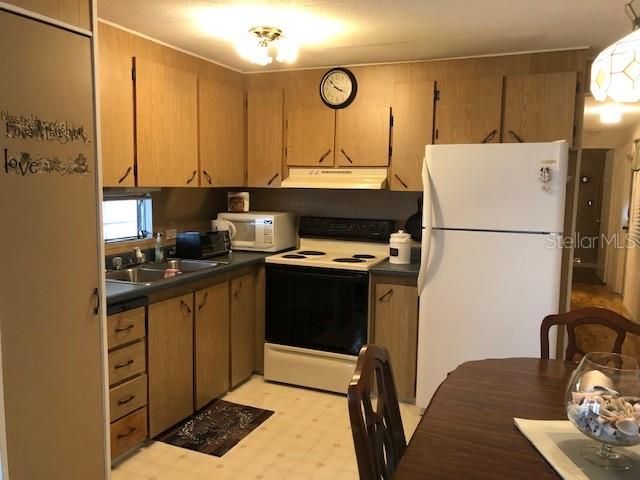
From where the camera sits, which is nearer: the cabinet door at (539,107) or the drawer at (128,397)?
the drawer at (128,397)

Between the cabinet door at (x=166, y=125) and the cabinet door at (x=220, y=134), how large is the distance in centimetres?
9

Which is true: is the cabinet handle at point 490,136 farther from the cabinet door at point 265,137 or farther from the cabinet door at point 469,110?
the cabinet door at point 265,137

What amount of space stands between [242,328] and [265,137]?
142cm

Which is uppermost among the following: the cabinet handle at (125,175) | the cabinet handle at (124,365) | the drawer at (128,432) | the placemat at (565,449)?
the cabinet handle at (125,175)

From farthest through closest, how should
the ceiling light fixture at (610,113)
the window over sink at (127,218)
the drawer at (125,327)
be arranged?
1. the ceiling light fixture at (610,113)
2. the window over sink at (127,218)
3. the drawer at (125,327)

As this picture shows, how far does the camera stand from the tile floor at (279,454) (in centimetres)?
251

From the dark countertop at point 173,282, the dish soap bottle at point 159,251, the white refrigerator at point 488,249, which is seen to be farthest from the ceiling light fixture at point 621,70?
the dish soap bottle at point 159,251

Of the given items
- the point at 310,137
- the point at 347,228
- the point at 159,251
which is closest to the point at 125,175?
the point at 159,251

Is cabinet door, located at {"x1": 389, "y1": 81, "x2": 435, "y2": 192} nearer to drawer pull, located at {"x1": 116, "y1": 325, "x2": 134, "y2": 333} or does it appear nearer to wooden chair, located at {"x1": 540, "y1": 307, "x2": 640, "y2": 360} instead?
wooden chair, located at {"x1": 540, "y1": 307, "x2": 640, "y2": 360}

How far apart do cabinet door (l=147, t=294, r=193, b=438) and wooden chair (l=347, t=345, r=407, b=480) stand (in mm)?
1576

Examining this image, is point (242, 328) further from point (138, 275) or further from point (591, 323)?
point (591, 323)

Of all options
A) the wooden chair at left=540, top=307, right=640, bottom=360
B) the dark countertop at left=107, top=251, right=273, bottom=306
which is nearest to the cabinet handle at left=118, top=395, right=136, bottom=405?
the dark countertop at left=107, top=251, right=273, bottom=306

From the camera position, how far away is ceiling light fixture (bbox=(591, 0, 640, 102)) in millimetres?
1435

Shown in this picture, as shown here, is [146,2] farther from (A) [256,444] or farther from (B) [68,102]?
(A) [256,444]
